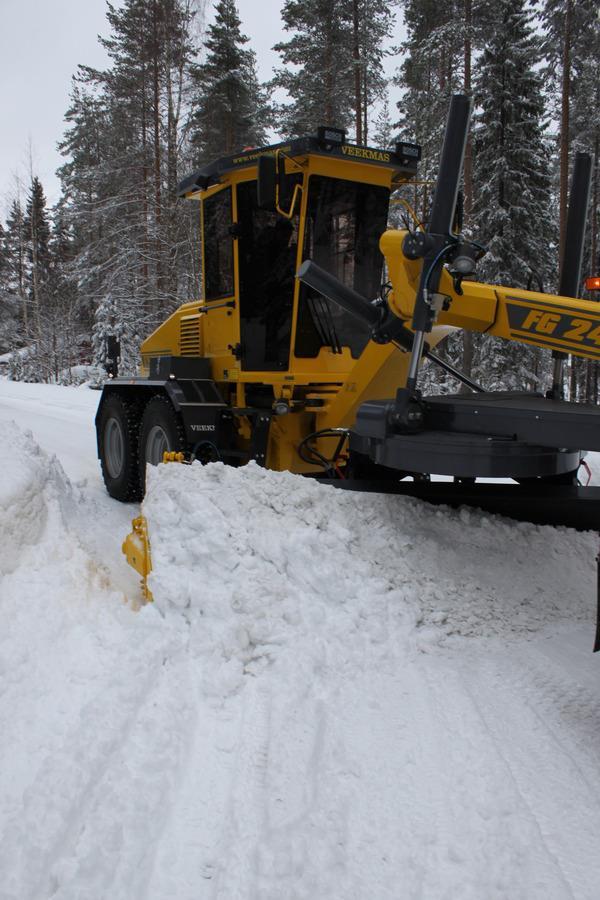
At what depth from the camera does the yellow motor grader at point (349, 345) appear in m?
3.03

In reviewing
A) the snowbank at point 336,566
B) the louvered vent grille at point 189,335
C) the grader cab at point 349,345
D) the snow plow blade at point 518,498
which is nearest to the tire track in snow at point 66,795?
the snowbank at point 336,566

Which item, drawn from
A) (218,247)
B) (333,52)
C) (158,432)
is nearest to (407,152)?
(218,247)

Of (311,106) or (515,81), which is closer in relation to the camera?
(515,81)

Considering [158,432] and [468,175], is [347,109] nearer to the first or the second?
[468,175]

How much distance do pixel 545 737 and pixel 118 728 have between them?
149 cm

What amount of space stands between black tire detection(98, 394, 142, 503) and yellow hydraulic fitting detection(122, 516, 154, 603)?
3.16m

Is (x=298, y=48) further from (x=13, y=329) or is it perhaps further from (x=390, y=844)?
(x=13, y=329)

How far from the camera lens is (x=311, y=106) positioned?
62.3 feet

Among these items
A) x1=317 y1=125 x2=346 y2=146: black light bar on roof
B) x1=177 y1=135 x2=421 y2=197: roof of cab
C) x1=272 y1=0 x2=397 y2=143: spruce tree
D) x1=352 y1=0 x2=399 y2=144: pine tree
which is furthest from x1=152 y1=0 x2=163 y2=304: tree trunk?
x1=317 y1=125 x2=346 y2=146: black light bar on roof

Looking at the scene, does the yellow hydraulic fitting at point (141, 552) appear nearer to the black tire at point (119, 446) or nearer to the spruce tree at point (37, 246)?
the black tire at point (119, 446)

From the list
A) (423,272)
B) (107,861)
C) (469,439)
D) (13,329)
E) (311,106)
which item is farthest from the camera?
(13,329)

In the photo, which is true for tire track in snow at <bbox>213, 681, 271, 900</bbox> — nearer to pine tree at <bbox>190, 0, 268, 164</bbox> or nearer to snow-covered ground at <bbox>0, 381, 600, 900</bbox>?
snow-covered ground at <bbox>0, 381, 600, 900</bbox>

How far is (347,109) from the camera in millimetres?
20109

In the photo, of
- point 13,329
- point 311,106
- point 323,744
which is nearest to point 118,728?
point 323,744
